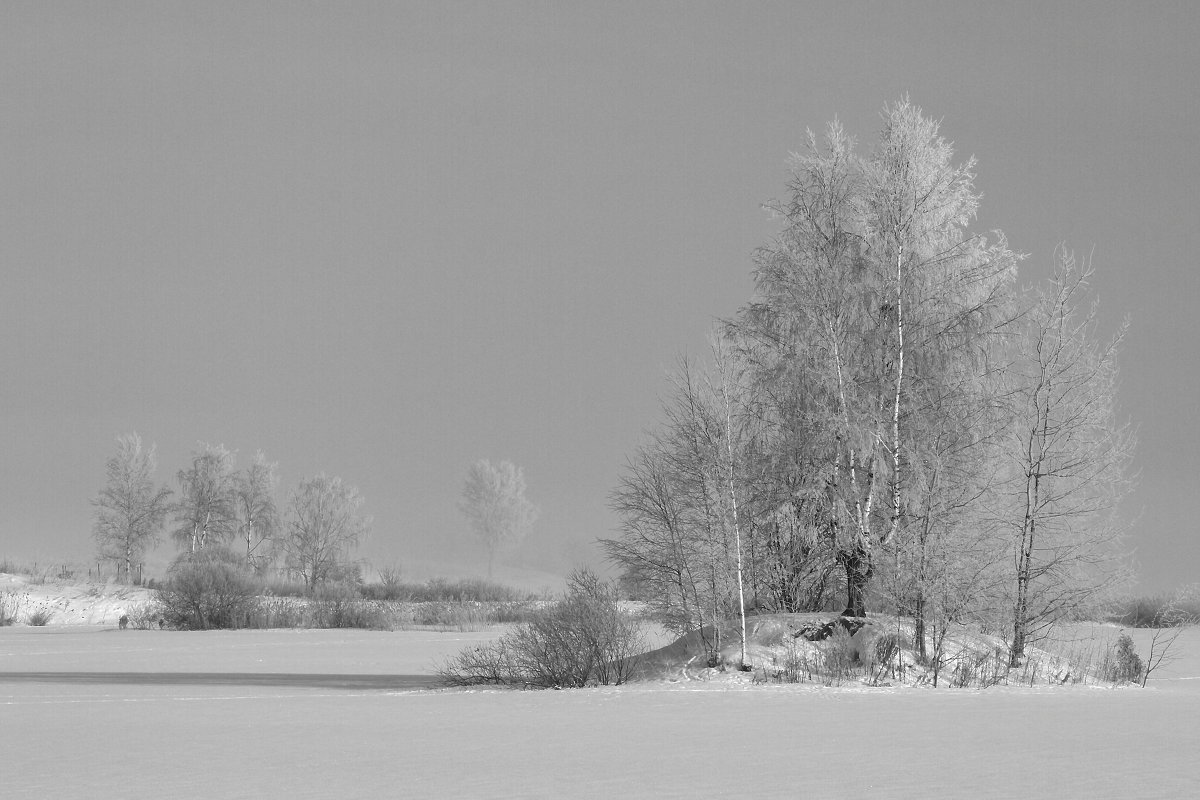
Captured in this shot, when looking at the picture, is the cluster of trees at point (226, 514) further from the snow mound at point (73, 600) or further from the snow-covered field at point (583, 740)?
the snow-covered field at point (583, 740)

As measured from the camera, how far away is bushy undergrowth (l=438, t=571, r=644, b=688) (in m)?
25.2

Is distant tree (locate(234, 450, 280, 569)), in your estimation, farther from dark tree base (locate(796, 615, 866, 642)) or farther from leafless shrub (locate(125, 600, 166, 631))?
dark tree base (locate(796, 615, 866, 642))

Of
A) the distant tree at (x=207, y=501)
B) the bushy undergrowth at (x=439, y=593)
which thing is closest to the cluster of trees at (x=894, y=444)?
the bushy undergrowth at (x=439, y=593)

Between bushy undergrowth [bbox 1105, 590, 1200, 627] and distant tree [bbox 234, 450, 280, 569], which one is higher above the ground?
distant tree [bbox 234, 450, 280, 569]

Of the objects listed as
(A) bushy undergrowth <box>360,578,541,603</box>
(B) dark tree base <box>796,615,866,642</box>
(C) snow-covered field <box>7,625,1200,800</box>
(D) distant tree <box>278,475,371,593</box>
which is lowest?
(C) snow-covered field <box>7,625,1200,800</box>

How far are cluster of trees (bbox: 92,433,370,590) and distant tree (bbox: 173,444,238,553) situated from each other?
6 cm

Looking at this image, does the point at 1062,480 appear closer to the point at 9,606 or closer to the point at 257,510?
the point at 9,606

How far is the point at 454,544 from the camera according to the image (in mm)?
198250

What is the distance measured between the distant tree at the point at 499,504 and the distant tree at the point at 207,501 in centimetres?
3299

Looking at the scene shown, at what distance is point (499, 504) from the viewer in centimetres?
11850

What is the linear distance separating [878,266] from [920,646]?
762 cm

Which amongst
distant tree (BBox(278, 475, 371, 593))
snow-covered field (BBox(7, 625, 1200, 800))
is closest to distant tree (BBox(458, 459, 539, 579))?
distant tree (BBox(278, 475, 371, 593))

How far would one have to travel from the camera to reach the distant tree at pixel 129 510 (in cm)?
8376

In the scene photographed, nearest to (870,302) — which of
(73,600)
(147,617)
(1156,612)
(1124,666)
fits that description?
(1124,666)
